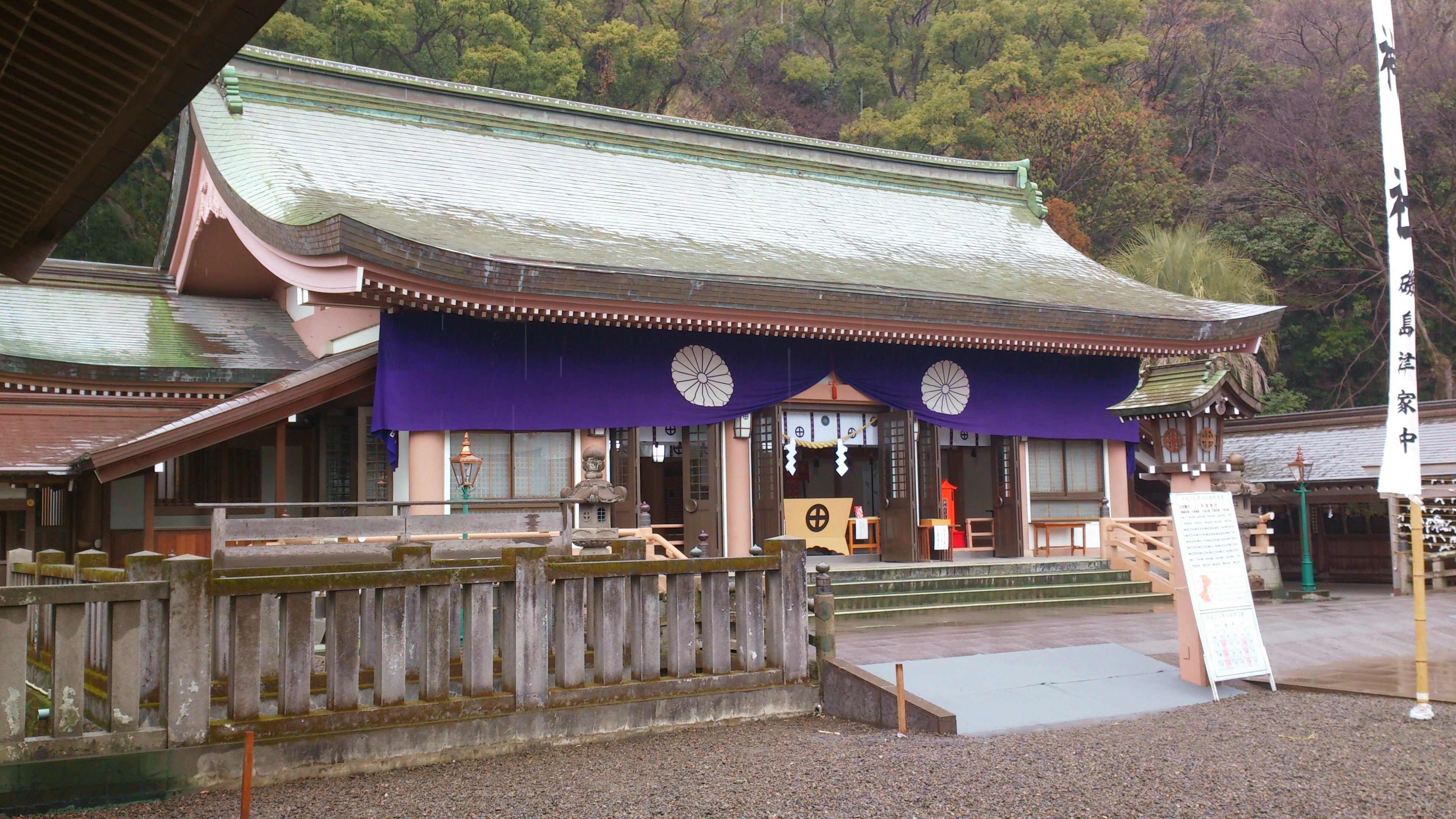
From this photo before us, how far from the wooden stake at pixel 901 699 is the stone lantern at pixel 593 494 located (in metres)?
5.11

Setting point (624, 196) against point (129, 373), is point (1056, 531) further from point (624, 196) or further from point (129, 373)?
point (129, 373)

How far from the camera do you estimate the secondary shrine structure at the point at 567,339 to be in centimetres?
1392

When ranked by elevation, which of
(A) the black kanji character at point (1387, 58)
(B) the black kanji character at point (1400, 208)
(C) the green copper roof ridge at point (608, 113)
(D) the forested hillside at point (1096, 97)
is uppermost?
(D) the forested hillside at point (1096, 97)

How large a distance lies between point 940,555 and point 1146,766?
34.9ft

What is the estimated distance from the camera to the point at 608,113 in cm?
2061

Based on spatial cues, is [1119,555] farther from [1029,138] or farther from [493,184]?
[1029,138]

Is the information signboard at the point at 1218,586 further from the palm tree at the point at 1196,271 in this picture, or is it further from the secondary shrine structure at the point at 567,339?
the palm tree at the point at 1196,271

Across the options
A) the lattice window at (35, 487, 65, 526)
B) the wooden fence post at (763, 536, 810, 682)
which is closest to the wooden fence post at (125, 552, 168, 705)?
the wooden fence post at (763, 536, 810, 682)

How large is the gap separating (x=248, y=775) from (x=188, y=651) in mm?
874

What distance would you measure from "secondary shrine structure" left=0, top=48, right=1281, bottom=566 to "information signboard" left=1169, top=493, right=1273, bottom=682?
20.0 feet

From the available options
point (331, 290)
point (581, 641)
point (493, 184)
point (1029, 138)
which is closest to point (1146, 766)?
point (581, 641)

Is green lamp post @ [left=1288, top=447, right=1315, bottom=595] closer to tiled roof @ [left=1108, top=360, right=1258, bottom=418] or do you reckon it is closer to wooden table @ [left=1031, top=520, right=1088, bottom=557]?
tiled roof @ [left=1108, top=360, right=1258, bottom=418]

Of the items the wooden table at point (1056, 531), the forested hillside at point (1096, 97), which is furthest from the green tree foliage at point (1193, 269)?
the wooden table at point (1056, 531)

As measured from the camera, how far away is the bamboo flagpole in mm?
8359
